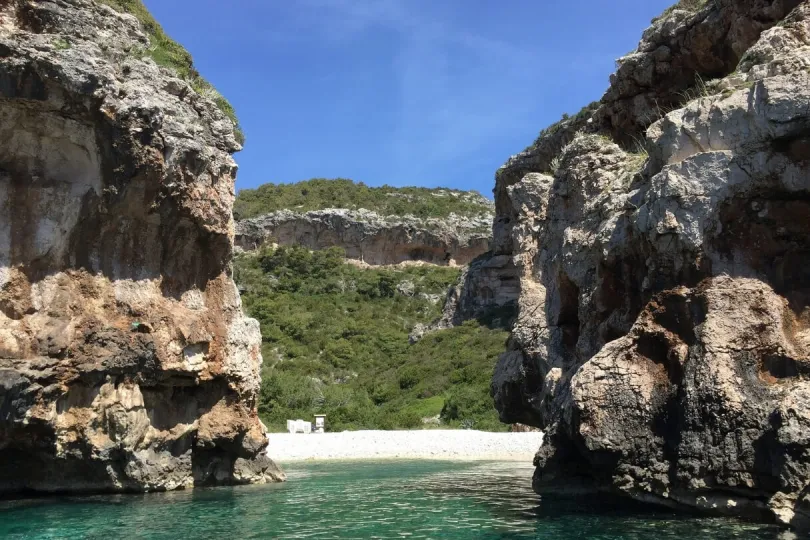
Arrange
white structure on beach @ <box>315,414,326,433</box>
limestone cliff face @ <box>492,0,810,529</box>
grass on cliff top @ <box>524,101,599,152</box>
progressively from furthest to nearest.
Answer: white structure on beach @ <box>315,414,326,433</box>
grass on cliff top @ <box>524,101,599,152</box>
limestone cliff face @ <box>492,0,810,529</box>

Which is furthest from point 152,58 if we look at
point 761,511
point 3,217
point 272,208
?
point 272,208

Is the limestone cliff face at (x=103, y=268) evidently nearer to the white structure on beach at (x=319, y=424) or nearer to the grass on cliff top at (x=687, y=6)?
the grass on cliff top at (x=687, y=6)

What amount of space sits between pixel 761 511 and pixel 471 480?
1082 centimetres

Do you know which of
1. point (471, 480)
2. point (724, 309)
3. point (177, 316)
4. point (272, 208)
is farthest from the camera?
point (272, 208)

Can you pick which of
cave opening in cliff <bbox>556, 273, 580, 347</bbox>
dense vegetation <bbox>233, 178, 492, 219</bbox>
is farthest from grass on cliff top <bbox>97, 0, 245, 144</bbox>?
dense vegetation <bbox>233, 178, 492, 219</bbox>

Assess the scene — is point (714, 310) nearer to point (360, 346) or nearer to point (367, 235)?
point (360, 346)

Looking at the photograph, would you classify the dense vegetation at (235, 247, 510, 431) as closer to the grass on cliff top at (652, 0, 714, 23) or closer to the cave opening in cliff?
the cave opening in cliff

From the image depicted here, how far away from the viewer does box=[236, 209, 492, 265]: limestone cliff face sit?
8044 cm

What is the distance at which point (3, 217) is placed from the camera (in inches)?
593

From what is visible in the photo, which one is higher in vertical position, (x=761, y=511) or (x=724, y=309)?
(x=724, y=309)

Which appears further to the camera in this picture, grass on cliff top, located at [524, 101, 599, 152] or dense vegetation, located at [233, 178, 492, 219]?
dense vegetation, located at [233, 178, 492, 219]

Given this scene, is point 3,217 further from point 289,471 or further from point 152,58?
point 289,471

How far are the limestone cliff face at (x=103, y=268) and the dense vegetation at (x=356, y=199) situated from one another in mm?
64899

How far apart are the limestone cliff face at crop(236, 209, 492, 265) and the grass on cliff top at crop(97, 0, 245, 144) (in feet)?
196
